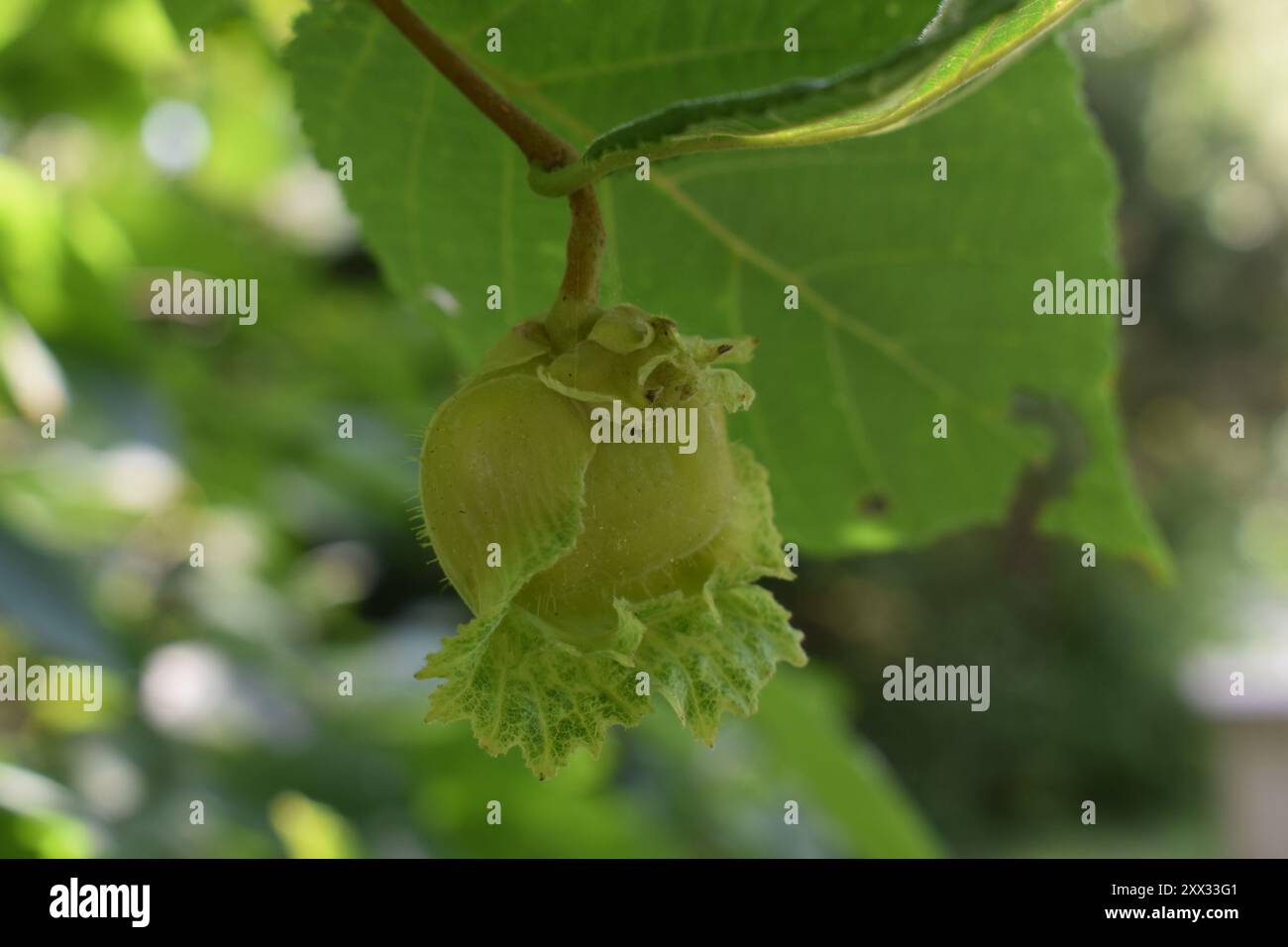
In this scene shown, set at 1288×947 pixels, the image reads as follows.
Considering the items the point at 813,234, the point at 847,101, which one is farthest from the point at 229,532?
the point at 847,101

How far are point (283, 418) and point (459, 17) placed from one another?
309 cm

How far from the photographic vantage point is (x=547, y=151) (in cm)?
105

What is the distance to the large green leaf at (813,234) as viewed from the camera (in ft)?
5.00

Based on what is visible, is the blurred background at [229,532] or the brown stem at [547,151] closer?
the brown stem at [547,151]

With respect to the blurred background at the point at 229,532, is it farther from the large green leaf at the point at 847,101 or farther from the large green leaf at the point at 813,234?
the large green leaf at the point at 847,101

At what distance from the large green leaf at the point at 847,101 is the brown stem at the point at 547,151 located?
0.02 metres

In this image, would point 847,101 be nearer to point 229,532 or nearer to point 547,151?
point 547,151

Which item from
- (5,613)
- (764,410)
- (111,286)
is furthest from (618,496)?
(111,286)

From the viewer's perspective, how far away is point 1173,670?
19.3 meters

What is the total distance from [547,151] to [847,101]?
29 centimetres

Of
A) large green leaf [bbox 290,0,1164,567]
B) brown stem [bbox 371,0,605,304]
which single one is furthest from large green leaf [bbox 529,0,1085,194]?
large green leaf [bbox 290,0,1164,567]

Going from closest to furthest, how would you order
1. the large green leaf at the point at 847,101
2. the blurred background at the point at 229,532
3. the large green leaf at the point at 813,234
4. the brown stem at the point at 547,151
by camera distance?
the large green leaf at the point at 847,101 < the brown stem at the point at 547,151 < the large green leaf at the point at 813,234 < the blurred background at the point at 229,532

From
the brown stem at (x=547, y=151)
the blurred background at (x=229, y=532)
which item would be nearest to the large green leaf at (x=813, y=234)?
the brown stem at (x=547, y=151)
